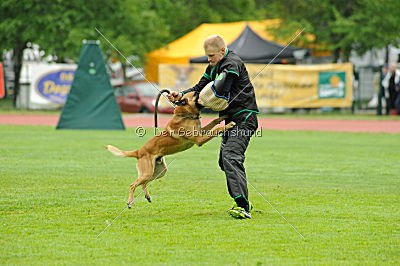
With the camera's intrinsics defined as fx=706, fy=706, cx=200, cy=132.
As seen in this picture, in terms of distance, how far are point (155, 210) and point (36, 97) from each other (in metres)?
26.3

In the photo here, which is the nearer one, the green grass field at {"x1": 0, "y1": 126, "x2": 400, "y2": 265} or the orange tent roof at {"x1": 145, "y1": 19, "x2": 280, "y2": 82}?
the green grass field at {"x1": 0, "y1": 126, "x2": 400, "y2": 265}

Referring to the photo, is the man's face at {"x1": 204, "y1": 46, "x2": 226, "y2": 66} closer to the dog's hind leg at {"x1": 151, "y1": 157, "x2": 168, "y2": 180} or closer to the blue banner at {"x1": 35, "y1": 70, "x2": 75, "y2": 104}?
the dog's hind leg at {"x1": 151, "y1": 157, "x2": 168, "y2": 180}

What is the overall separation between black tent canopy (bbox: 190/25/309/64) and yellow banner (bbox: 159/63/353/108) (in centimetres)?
112

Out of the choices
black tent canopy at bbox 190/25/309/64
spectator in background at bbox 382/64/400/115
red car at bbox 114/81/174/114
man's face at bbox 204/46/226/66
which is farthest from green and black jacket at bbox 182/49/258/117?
spectator in background at bbox 382/64/400/115

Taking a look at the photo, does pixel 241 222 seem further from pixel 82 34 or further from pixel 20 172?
pixel 82 34

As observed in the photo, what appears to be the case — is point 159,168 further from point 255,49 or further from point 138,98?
point 255,49

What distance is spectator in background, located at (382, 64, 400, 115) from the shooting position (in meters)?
32.3

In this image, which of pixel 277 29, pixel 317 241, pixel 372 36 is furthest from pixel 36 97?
pixel 317 241

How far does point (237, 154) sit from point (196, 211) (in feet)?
3.34

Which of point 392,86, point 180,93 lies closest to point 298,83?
point 392,86

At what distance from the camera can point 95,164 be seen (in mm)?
13711

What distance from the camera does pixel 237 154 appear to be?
823cm

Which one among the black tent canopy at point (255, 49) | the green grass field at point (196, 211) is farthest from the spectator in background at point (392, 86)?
the green grass field at point (196, 211)

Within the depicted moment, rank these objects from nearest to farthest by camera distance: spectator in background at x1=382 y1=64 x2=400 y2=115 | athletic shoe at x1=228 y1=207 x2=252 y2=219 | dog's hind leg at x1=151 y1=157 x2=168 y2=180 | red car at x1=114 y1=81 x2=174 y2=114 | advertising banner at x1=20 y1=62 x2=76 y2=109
A: athletic shoe at x1=228 y1=207 x2=252 y2=219, dog's hind leg at x1=151 y1=157 x2=168 y2=180, red car at x1=114 y1=81 x2=174 y2=114, spectator in background at x1=382 y1=64 x2=400 y2=115, advertising banner at x1=20 y1=62 x2=76 y2=109
